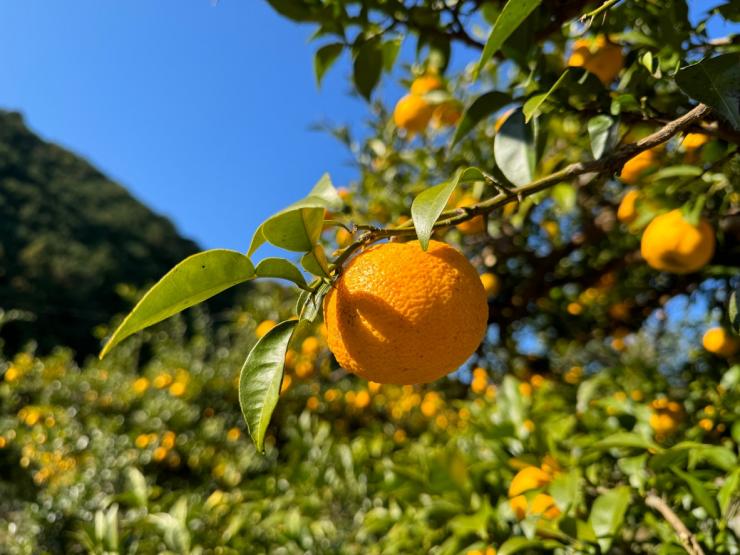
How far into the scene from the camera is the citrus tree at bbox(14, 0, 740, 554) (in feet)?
1.82

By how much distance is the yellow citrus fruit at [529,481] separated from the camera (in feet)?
3.75

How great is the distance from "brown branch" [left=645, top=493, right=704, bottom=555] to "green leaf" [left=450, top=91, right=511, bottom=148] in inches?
29.3

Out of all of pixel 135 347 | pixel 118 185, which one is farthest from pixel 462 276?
pixel 118 185

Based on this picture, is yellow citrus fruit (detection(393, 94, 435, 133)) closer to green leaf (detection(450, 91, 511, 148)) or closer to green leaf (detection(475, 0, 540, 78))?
green leaf (detection(450, 91, 511, 148))

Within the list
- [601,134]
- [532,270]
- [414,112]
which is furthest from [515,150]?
[532,270]

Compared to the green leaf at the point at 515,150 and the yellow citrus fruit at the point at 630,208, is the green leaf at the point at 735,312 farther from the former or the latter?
the yellow citrus fruit at the point at 630,208

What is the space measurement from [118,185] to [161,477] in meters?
28.0

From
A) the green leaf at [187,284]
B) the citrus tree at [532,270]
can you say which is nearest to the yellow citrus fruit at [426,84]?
the citrus tree at [532,270]

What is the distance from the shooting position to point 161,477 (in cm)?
329

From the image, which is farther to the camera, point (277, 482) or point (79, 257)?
point (79, 257)

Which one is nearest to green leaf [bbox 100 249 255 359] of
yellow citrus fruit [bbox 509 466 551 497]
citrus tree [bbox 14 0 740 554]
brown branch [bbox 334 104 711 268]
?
citrus tree [bbox 14 0 740 554]

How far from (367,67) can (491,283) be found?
1.10 metres

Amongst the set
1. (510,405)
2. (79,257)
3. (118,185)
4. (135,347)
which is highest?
(118,185)

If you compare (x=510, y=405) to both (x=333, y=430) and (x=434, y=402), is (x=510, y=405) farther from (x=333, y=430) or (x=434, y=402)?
(x=333, y=430)
